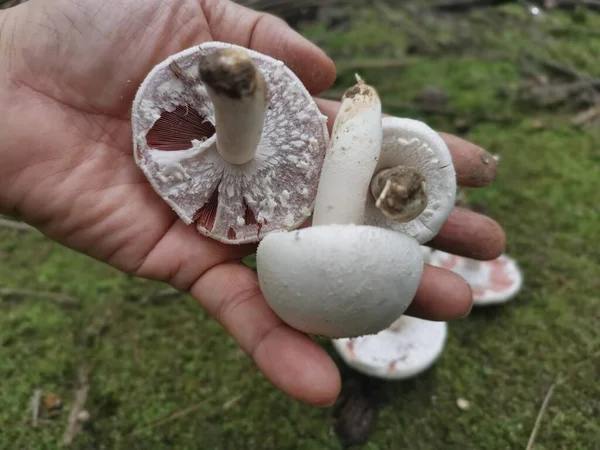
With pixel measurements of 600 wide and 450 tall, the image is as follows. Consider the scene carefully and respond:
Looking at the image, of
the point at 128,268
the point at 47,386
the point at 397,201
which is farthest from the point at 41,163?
the point at 397,201

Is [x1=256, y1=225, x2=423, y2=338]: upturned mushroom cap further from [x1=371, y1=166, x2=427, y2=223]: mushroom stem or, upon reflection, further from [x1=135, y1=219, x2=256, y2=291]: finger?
[x1=135, y1=219, x2=256, y2=291]: finger

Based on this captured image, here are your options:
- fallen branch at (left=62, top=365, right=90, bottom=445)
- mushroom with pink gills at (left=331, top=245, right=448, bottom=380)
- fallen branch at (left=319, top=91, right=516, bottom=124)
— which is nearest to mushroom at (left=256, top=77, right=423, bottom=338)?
mushroom with pink gills at (left=331, top=245, right=448, bottom=380)

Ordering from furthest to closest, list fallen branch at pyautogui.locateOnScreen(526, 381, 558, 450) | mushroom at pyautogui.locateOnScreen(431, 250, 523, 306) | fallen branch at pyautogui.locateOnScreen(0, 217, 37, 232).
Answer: fallen branch at pyautogui.locateOnScreen(0, 217, 37, 232) → mushroom at pyautogui.locateOnScreen(431, 250, 523, 306) → fallen branch at pyautogui.locateOnScreen(526, 381, 558, 450)

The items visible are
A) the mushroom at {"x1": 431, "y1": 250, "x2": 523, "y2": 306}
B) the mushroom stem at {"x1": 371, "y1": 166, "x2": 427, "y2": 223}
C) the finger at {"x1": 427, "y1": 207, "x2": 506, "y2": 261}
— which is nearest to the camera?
the mushroom stem at {"x1": 371, "y1": 166, "x2": 427, "y2": 223}

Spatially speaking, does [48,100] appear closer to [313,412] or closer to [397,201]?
[397,201]

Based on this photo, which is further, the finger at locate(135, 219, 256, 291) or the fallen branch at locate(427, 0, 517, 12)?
the fallen branch at locate(427, 0, 517, 12)
